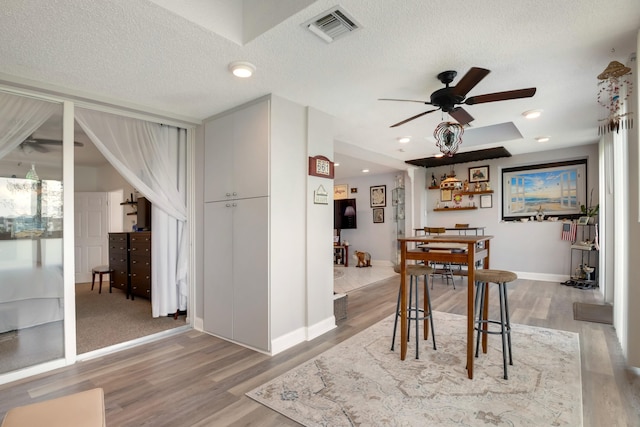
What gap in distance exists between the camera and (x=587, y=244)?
17.4 ft

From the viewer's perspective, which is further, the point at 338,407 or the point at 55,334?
the point at 55,334

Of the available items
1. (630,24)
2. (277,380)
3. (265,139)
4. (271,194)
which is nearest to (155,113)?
(265,139)

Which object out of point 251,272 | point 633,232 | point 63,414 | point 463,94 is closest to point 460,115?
point 463,94

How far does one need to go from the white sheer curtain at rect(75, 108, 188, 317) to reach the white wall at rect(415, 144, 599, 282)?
18.7ft

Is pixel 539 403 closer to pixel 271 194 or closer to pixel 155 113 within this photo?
pixel 271 194

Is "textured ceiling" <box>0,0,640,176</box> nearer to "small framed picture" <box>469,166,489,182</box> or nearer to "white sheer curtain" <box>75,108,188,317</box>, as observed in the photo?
"white sheer curtain" <box>75,108,188,317</box>

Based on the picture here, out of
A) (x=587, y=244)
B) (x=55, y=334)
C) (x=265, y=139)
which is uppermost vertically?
(x=265, y=139)

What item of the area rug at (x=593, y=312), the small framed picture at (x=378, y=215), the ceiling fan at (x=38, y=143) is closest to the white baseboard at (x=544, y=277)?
the area rug at (x=593, y=312)

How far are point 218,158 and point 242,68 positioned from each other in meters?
1.26

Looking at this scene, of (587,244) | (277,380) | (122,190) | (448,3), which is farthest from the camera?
(122,190)

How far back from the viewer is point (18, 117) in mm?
2623

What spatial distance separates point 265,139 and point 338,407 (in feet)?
7.30

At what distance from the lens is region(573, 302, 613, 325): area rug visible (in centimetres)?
366

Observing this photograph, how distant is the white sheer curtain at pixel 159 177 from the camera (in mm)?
3188
